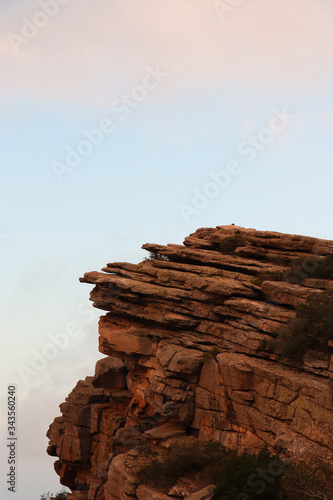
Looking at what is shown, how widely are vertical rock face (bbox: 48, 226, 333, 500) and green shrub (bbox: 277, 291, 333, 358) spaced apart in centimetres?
62

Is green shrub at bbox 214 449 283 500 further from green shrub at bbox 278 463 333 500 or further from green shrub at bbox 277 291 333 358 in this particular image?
green shrub at bbox 277 291 333 358

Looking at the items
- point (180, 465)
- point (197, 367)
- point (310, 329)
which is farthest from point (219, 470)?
point (310, 329)

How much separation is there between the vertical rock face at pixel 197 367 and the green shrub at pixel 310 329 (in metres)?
0.62

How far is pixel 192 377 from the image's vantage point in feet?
115

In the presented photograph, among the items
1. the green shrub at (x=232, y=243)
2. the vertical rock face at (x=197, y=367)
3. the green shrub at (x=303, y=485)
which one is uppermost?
the green shrub at (x=232, y=243)

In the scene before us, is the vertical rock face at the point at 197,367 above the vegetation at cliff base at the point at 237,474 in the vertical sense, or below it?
above

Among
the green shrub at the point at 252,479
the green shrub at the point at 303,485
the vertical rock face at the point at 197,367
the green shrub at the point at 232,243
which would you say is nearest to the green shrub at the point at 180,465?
the vertical rock face at the point at 197,367

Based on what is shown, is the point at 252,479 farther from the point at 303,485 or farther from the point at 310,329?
the point at 310,329

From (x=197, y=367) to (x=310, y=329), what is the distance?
625cm

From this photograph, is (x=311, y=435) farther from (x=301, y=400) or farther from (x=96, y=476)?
(x=96, y=476)

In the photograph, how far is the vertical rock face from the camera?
31250 millimetres

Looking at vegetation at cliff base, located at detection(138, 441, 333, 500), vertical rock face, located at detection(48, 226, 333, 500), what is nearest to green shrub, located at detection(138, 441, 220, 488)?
vegetation at cliff base, located at detection(138, 441, 333, 500)

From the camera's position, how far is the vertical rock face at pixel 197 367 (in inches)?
1230

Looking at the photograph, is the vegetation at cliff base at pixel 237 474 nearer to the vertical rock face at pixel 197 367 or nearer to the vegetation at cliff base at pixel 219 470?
the vegetation at cliff base at pixel 219 470
